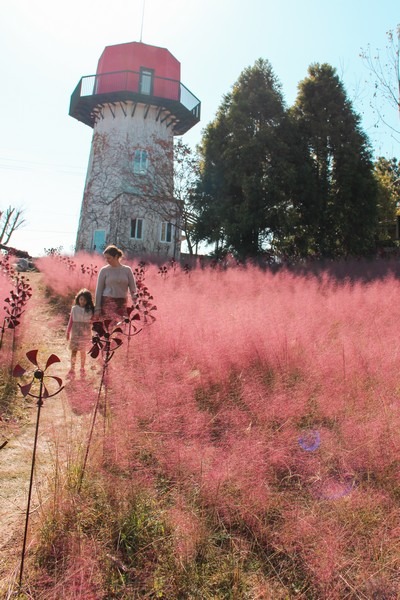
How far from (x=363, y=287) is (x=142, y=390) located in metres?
5.77

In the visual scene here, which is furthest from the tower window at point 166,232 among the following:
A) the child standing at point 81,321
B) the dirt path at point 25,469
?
the dirt path at point 25,469

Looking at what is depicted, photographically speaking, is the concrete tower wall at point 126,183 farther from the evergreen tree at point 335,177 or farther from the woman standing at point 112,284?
the woman standing at point 112,284

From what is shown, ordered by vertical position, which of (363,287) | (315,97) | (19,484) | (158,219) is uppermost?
(315,97)

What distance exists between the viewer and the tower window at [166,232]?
2178 centimetres

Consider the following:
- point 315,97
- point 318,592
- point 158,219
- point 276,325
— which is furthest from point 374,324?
point 158,219

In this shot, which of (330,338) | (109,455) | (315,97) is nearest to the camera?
(109,455)

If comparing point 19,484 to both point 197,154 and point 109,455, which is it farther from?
point 197,154

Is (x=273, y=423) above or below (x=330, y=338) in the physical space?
below

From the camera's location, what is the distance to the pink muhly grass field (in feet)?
6.81

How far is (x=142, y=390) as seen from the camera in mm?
3318

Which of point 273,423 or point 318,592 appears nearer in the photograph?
point 318,592

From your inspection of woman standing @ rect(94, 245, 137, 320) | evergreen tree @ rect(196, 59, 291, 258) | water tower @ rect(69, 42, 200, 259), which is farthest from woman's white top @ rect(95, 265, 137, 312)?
water tower @ rect(69, 42, 200, 259)

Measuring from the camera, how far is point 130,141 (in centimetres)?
2178

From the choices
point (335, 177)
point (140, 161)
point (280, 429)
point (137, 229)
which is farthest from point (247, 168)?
point (280, 429)
